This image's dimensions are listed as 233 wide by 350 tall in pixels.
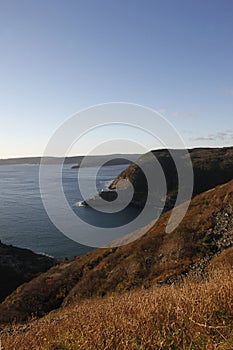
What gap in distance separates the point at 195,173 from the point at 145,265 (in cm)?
11256

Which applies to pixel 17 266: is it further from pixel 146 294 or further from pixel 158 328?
pixel 158 328

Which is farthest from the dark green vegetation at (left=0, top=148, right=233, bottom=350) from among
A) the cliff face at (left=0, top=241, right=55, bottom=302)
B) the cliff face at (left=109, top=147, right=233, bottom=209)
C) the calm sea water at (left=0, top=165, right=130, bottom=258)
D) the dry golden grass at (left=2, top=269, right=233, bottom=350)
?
the cliff face at (left=109, top=147, right=233, bottom=209)

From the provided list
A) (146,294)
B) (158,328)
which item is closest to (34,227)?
(146,294)

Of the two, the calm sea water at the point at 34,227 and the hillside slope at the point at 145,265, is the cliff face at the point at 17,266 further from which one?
the hillside slope at the point at 145,265

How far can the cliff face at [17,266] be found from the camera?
42787 millimetres

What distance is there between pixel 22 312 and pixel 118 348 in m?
23.5

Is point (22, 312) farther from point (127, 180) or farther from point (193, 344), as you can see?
point (127, 180)

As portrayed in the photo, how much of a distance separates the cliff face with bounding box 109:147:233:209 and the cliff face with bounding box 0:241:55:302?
61.6 metres

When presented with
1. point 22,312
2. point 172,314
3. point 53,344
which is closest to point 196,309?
point 172,314

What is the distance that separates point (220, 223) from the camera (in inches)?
1094

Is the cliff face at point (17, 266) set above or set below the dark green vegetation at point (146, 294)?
below

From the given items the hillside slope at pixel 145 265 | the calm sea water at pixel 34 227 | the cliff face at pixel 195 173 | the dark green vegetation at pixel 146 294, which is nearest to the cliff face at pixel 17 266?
the calm sea water at pixel 34 227

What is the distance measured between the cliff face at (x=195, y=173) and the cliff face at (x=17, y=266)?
6157 cm

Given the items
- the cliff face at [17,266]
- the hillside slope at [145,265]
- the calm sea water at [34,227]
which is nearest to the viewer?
the hillside slope at [145,265]
